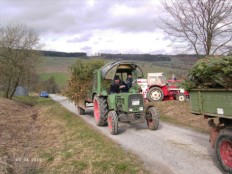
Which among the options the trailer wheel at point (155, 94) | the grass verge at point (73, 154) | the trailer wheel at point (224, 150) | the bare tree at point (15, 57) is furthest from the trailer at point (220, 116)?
the bare tree at point (15, 57)

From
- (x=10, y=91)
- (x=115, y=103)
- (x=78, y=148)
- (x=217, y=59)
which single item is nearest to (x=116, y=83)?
(x=115, y=103)

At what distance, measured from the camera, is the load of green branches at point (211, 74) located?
22.6 ft

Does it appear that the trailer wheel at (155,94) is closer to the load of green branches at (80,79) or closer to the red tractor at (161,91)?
the red tractor at (161,91)

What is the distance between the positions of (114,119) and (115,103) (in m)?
0.91

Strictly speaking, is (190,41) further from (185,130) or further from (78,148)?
(78,148)

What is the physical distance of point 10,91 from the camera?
36969 millimetres

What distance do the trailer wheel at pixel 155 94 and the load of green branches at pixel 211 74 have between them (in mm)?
14596

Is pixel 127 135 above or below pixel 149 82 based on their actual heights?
below

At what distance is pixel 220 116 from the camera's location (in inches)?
280

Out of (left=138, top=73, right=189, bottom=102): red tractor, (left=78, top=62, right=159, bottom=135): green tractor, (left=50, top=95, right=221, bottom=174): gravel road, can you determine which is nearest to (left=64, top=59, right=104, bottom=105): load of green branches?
(left=78, top=62, right=159, bottom=135): green tractor

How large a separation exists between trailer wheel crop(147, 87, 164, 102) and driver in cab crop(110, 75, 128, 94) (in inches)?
375

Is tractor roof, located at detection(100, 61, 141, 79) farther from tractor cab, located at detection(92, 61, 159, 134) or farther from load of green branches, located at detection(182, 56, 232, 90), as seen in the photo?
load of green branches, located at detection(182, 56, 232, 90)

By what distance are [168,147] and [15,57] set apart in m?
26.4

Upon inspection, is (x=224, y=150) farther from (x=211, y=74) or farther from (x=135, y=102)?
(x=135, y=102)
